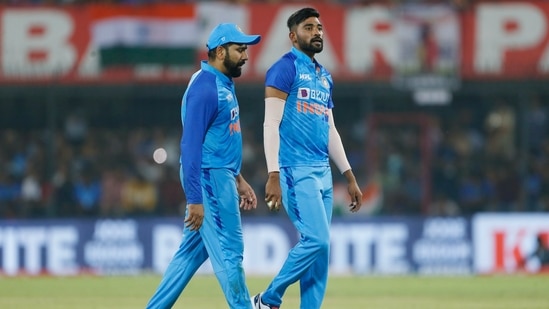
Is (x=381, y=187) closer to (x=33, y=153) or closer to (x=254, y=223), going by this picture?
(x=254, y=223)

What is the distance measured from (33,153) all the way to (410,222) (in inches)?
290

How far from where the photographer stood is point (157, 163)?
23.7 meters

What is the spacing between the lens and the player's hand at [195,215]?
8.92m

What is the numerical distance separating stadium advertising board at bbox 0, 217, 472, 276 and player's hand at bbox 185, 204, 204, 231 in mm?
11720

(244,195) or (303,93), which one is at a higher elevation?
(303,93)

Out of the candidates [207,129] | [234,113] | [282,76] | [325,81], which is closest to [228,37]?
[234,113]

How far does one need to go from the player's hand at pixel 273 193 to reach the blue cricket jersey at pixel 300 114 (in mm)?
445

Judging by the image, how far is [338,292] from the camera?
1586cm

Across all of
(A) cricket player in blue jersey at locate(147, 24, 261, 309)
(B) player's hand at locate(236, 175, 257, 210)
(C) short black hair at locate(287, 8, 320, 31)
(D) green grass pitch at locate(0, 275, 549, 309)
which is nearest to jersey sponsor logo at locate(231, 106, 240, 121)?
(A) cricket player in blue jersey at locate(147, 24, 261, 309)

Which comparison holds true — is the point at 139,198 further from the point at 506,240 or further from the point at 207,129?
the point at 207,129

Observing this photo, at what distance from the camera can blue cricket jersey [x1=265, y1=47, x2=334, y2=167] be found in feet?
32.5

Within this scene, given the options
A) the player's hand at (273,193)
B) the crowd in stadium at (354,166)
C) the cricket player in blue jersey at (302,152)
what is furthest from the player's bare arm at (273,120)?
the crowd in stadium at (354,166)

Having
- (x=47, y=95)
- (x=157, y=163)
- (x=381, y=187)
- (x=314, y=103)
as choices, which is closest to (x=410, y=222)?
(x=381, y=187)

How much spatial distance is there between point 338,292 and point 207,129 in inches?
280
